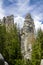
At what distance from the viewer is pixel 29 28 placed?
3861 inches

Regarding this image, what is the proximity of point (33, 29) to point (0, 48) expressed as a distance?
1856 inches

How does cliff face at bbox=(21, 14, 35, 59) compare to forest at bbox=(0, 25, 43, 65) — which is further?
cliff face at bbox=(21, 14, 35, 59)

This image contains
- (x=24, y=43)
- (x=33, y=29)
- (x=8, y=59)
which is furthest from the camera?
(x=33, y=29)

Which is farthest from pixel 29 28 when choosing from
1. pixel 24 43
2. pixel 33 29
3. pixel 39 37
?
pixel 39 37

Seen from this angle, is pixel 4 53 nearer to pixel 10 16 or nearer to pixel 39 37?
pixel 39 37

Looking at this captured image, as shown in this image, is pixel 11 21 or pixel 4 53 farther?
pixel 11 21

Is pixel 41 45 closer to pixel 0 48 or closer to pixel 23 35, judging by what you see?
pixel 0 48

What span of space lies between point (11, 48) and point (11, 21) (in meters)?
50.2

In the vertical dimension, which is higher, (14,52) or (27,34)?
(14,52)

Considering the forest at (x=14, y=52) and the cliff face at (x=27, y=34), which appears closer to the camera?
the forest at (x=14, y=52)

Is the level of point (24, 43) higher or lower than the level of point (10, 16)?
lower

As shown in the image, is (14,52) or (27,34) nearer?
(14,52)

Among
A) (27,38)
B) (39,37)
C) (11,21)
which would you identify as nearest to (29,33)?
(27,38)

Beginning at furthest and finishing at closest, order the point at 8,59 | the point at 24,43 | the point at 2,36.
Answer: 1. the point at 24,43
2. the point at 2,36
3. the point at 8,59
